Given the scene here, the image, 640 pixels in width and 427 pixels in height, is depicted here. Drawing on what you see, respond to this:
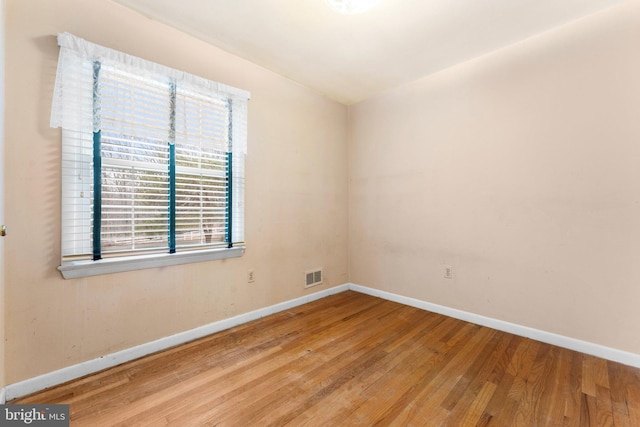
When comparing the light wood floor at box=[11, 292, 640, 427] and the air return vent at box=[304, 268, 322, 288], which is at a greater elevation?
the air return vent at box=[304, 268, 322, 288]

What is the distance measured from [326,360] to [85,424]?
140 centimetres

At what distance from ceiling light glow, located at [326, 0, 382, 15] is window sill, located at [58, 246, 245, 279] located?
2084mm

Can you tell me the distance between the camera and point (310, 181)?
325cm

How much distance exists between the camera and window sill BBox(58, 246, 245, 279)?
175cm

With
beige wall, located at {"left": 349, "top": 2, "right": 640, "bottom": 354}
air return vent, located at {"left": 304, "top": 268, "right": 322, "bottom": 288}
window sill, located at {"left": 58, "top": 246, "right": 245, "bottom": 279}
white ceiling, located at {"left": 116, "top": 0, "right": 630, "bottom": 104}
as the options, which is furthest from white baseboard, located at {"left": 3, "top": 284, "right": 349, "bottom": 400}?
white ceiling, located at {"left": 116, "top": 0, "right": 630, "bottom": 104}

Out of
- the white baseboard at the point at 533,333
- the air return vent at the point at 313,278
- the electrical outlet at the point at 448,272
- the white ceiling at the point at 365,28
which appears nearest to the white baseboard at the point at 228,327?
the white baseboard at the point at 533,333

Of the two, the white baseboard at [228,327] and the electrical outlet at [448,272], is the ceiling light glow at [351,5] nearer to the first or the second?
the electrical outlet at [448,272]

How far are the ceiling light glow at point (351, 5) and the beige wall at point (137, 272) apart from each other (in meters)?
1.18

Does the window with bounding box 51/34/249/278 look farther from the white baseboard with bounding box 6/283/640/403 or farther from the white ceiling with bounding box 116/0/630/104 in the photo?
the white baseboard with bounding box 6/283/640/403

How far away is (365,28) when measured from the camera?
213cm

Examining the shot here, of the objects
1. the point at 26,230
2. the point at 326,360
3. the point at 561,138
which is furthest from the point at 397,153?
the point at 26,230

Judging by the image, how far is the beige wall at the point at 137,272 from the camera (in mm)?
1600

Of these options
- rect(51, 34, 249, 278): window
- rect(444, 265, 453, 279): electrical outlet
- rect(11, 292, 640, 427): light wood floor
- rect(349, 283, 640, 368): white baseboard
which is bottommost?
rect(11, 292, 640, 427): light wood floor

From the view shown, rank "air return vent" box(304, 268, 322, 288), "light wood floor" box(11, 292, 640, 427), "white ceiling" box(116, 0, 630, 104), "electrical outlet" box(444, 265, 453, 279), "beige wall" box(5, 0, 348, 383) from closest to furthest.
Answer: "light wood floor" box(11, 292, 640, 427) < "beige wall" box(5, 0, 348, 383) < "white ceiling" box(116, 0, 630, 104) < "electrical outlet" box(444, 265, 453, 279) < "air return vent" box(304, 268, 322, 288)
